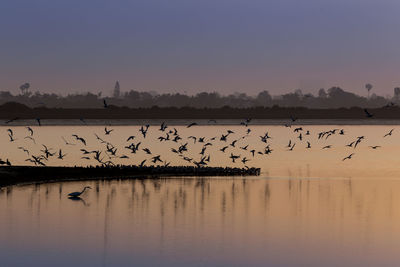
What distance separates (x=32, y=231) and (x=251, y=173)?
105 feet

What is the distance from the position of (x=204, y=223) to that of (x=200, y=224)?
0.34 metres

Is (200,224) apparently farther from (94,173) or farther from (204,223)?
(94,173)

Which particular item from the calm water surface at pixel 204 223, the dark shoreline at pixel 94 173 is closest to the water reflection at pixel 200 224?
the calm water surface at pixel 204 223

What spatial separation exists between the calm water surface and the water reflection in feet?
0.14

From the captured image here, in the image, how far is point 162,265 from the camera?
29.9m

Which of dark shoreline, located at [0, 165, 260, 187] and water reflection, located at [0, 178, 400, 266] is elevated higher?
dark shoreline, located at [0, 165, 260, 187]

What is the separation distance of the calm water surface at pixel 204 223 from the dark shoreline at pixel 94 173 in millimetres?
2468

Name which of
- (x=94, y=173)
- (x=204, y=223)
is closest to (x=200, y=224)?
(x=204, y=223)

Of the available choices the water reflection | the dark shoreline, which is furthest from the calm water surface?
the dark shoreline

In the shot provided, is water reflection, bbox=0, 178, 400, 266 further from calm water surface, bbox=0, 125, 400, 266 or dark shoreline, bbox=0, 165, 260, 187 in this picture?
dark shoreline, bbox=0, 165, 260, 187

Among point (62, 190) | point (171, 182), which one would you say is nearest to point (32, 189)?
point (62, 190)

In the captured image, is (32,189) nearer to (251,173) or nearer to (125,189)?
(125,189)

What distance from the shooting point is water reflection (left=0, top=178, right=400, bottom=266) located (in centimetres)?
3192

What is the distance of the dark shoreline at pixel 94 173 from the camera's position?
5930 cm
